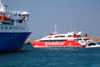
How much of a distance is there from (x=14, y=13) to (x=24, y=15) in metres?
2.87

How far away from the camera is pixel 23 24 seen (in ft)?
163

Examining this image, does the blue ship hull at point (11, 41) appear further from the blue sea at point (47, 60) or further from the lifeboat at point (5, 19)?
the lifeboat at point (5, 19)

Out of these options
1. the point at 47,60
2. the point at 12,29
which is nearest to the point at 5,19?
the point at 12,29

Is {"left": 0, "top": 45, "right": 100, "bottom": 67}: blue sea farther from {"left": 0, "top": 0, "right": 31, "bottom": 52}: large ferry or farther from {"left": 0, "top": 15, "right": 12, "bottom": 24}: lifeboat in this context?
{"left": 0, "top": 15, "right": 12, "bottom": 24}: lifeboat

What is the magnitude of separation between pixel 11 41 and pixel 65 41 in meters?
36.4

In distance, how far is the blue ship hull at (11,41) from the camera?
4119 centimetres

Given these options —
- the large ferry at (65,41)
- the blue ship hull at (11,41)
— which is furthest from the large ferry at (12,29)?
the large ferry at (65,41)

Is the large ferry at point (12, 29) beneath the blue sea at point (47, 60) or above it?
above

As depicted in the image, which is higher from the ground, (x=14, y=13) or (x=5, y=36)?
(x=14, y=13)

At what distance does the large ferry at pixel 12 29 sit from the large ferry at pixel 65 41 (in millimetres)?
27113

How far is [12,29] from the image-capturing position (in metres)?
44.6

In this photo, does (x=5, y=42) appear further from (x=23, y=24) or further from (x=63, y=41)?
(x=63, y=41)

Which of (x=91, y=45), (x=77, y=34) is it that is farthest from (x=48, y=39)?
(x=91, y=45)

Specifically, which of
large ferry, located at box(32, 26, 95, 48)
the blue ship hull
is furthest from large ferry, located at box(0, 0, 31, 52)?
large ferry, located at box(32, 26, 95, 48)
